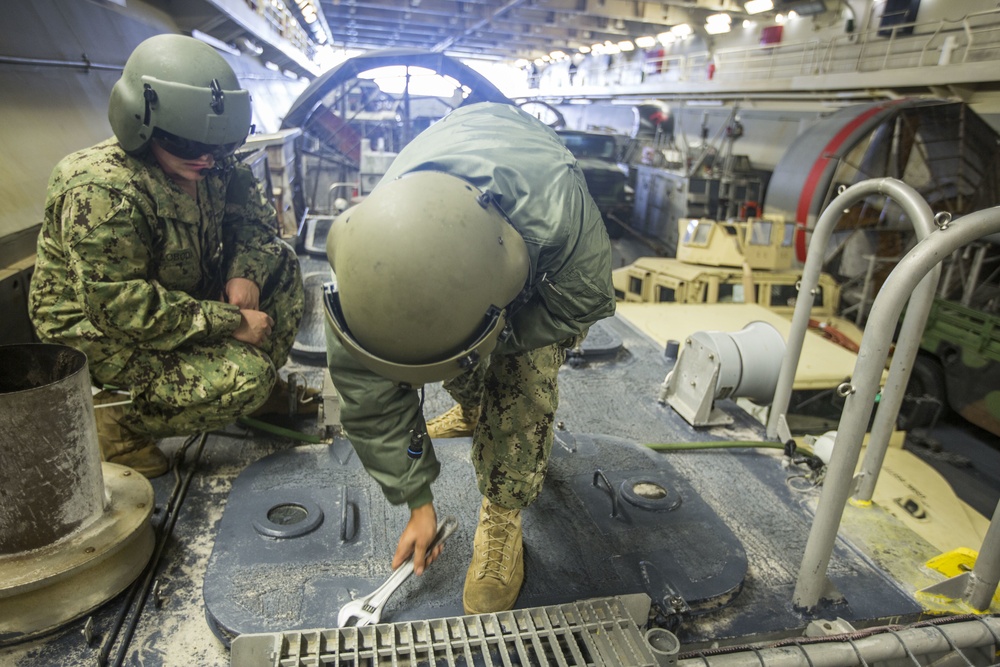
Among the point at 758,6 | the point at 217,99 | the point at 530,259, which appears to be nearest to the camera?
the point at 530,259

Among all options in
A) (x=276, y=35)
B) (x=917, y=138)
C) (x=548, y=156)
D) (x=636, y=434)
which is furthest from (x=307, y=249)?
(x=276, y=35)

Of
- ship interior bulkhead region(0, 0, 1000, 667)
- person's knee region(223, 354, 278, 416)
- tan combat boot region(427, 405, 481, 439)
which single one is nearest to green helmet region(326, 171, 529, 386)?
ship interior bulkhead region(0, 0, 1000, 667)

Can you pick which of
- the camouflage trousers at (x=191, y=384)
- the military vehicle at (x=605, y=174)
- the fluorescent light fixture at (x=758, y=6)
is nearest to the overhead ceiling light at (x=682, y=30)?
the fluorescent light fixture at (x=758, y=6)

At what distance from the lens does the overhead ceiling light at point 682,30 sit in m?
15.3

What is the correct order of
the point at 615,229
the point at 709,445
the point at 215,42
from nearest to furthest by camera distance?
the point at 709,445 → the point at 215,42 → the point at 615,229

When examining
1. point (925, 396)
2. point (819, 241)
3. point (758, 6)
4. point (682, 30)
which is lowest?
point (925, 396)

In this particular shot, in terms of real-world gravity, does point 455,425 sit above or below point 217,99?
below

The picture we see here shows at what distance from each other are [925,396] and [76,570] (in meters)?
5.50

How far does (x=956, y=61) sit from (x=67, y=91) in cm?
874

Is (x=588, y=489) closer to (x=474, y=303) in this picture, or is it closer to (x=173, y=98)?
(x=474, y=303)

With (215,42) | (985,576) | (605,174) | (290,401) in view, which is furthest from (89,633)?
(605,174)

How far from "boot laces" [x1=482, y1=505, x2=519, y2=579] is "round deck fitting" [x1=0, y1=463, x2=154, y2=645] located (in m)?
0.96

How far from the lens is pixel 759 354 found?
2836 millimetres

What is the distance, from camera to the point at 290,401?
2598mm
